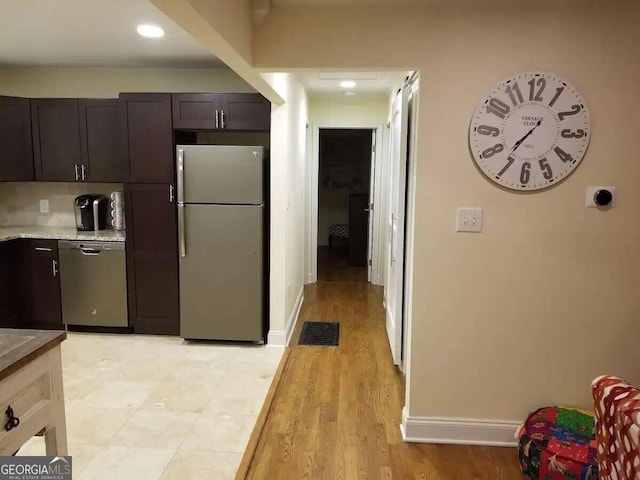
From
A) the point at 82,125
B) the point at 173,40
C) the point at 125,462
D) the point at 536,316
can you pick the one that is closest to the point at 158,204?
the point at 82,125

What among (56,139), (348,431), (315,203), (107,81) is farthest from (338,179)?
(348,431)

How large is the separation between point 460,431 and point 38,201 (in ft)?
13.7

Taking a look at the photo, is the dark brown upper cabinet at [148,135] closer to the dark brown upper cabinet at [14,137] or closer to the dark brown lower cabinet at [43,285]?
the dark brown upper cabinet at [14,137]

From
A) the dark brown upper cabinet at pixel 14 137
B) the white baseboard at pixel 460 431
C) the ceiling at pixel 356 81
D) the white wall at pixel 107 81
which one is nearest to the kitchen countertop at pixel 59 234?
the dark brown upper cabinet at pixel 14 137

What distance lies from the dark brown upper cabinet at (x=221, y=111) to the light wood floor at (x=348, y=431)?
1.89 metres

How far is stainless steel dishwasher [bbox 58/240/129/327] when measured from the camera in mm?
3850

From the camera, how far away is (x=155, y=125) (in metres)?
3.66

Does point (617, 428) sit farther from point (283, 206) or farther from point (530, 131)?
point (283, 206)

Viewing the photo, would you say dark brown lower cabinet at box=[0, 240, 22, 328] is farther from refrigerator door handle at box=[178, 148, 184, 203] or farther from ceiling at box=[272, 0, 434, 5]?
ceiling at box=[272, 0, 434, 5]

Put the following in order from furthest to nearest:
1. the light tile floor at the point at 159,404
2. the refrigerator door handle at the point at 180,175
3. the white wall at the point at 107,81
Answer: the white wall at the point at 107,81, the refrigerator door handle at the point at 180,175, the light tile floor at the point at 159,404

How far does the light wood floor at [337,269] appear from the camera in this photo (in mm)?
6125

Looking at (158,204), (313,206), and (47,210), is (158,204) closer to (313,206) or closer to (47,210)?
(47,210)

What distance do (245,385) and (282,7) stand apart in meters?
2.33

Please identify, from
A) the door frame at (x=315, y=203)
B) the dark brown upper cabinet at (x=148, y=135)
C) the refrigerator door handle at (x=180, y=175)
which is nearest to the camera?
the refrigerator door handle at (x=180, y=175)
